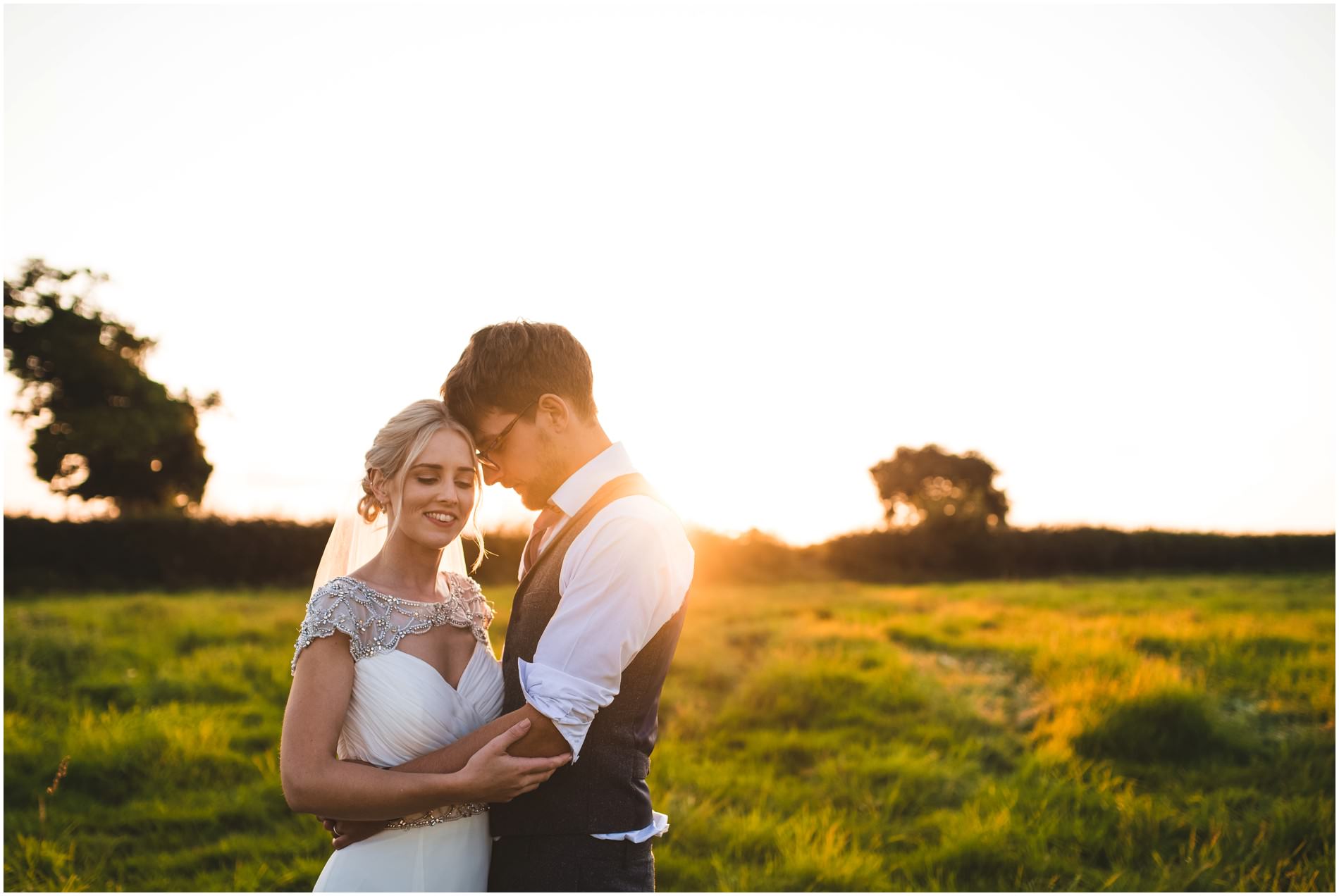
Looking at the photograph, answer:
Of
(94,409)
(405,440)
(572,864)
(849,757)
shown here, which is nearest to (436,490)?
(405,440)

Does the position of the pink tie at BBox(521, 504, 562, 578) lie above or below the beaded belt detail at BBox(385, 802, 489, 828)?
above

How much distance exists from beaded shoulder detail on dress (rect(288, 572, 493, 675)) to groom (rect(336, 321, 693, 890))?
0.33 metres

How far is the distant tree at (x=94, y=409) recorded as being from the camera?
3120cm

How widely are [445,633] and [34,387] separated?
36.5 m

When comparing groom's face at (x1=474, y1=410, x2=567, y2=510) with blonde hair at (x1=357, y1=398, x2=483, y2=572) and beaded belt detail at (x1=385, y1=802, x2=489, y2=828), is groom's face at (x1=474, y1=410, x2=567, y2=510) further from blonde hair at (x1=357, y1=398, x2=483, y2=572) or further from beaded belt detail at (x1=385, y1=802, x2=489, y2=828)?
beaded belt detail at (x1=385, y1=802, x2=489, y2=828)

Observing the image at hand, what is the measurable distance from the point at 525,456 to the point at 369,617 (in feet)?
2.26

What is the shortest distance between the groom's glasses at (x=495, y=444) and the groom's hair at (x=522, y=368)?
0.01 metres

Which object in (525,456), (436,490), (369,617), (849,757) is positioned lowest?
(849,757)

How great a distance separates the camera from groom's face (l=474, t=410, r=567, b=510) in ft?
8.91

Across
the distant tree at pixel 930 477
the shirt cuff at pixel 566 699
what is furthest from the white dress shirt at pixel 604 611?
the distant tree at pixel 930 477

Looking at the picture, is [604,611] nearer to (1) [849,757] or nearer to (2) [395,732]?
(2) [395,732]

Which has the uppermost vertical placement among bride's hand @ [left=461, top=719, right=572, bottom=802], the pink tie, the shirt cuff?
the pink tie

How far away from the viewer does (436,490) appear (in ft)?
9.39

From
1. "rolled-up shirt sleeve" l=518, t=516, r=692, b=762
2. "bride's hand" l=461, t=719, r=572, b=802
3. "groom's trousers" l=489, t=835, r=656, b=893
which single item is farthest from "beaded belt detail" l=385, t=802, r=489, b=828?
"rolled-up shirt sleeve" l=518, t=516, r=692, b=762
